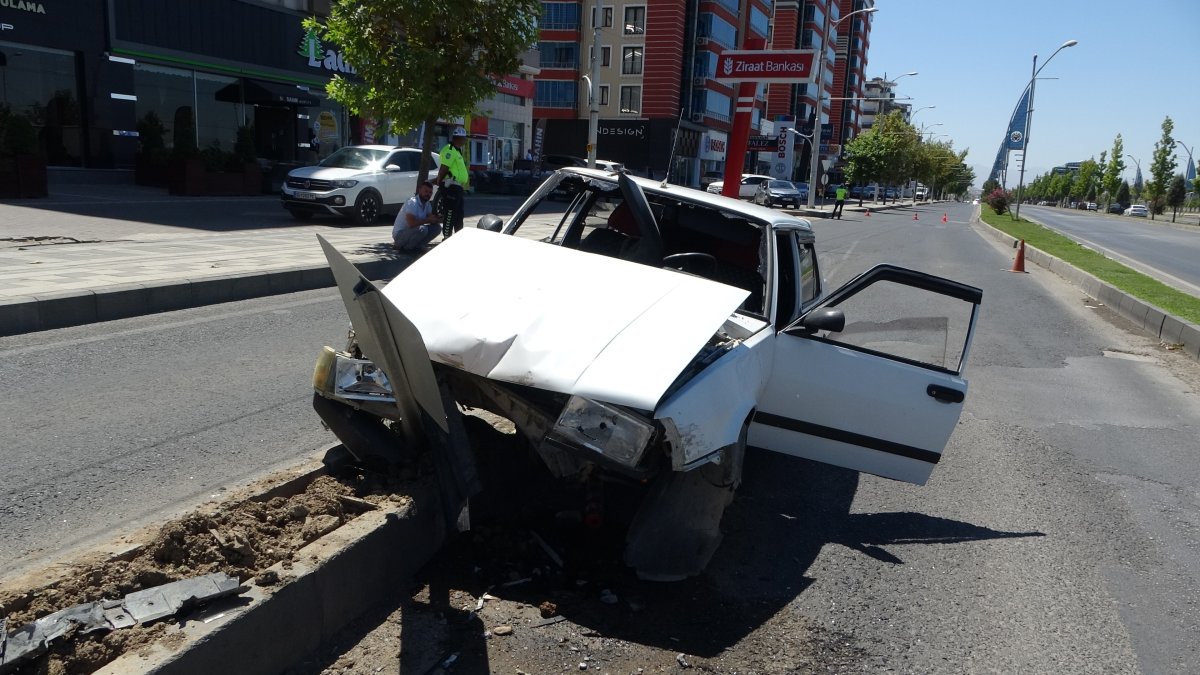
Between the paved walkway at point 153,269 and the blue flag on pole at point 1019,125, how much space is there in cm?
4257

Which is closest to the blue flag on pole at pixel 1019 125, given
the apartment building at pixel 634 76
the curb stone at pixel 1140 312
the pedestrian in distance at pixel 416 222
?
the apartment building at pixel 634 76

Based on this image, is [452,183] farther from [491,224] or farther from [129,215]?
[491,224]

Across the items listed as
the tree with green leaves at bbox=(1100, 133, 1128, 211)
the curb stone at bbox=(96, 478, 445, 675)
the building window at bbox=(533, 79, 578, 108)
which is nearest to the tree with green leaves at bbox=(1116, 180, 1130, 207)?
the tree with green leaves at bbox=(1100, 133, 1128, 211)

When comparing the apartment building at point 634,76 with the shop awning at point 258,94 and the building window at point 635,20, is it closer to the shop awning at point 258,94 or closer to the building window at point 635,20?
the building window at point 635,20

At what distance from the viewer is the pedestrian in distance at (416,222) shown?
12672 millimetres

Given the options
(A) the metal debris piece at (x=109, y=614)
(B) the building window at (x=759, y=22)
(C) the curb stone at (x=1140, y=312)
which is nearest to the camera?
(A) the metal debris piece at (x=109, y=614)

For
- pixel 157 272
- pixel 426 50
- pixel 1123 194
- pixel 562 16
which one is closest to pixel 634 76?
pixel 562 16

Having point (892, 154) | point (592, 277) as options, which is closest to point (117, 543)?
point (592, 277)

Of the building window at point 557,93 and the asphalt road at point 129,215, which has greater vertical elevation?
the building window at point 557,93

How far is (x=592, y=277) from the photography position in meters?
3.99

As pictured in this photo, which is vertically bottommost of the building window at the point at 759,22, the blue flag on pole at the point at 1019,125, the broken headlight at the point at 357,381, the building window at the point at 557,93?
the broken headlight at the point at 357,381

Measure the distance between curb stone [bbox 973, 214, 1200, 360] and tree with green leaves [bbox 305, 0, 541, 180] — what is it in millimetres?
10557

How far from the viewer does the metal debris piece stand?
2305mm

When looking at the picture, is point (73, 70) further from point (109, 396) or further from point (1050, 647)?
point (1050, 647)
